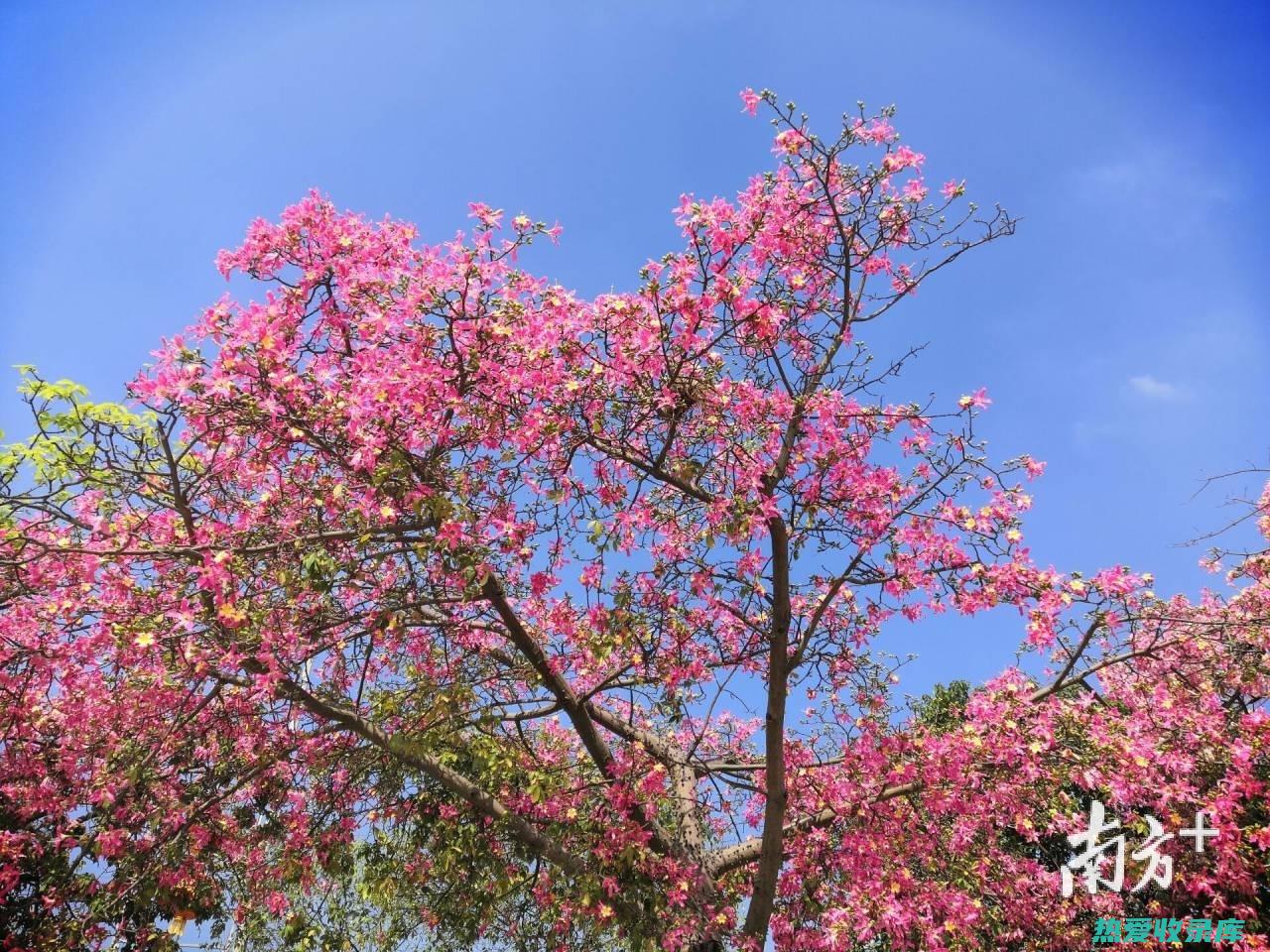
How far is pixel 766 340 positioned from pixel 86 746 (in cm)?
690

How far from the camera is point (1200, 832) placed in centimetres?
683

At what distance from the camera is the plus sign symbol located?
22.4ft

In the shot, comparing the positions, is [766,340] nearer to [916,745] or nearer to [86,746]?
[916,745]

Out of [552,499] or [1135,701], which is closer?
[552,499]

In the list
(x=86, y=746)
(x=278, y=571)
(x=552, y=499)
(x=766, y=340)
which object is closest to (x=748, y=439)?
(x=766, y=340)

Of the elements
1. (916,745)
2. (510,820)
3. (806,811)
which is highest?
(916,745)

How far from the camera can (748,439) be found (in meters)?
6.52

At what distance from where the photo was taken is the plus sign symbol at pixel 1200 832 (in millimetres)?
6812

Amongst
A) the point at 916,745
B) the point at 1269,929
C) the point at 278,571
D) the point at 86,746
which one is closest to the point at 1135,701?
the point at 916,745

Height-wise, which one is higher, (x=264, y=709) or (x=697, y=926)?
(x=264, y=709)

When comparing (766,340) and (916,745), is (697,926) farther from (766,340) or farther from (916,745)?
(766,340)

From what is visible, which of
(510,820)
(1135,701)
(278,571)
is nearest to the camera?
(278,571)

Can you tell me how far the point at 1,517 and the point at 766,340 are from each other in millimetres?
5961

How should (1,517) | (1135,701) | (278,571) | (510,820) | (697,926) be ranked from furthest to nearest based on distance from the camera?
(1135,701) < (510,820) < (697,926) < (1,517) < (278,571)
